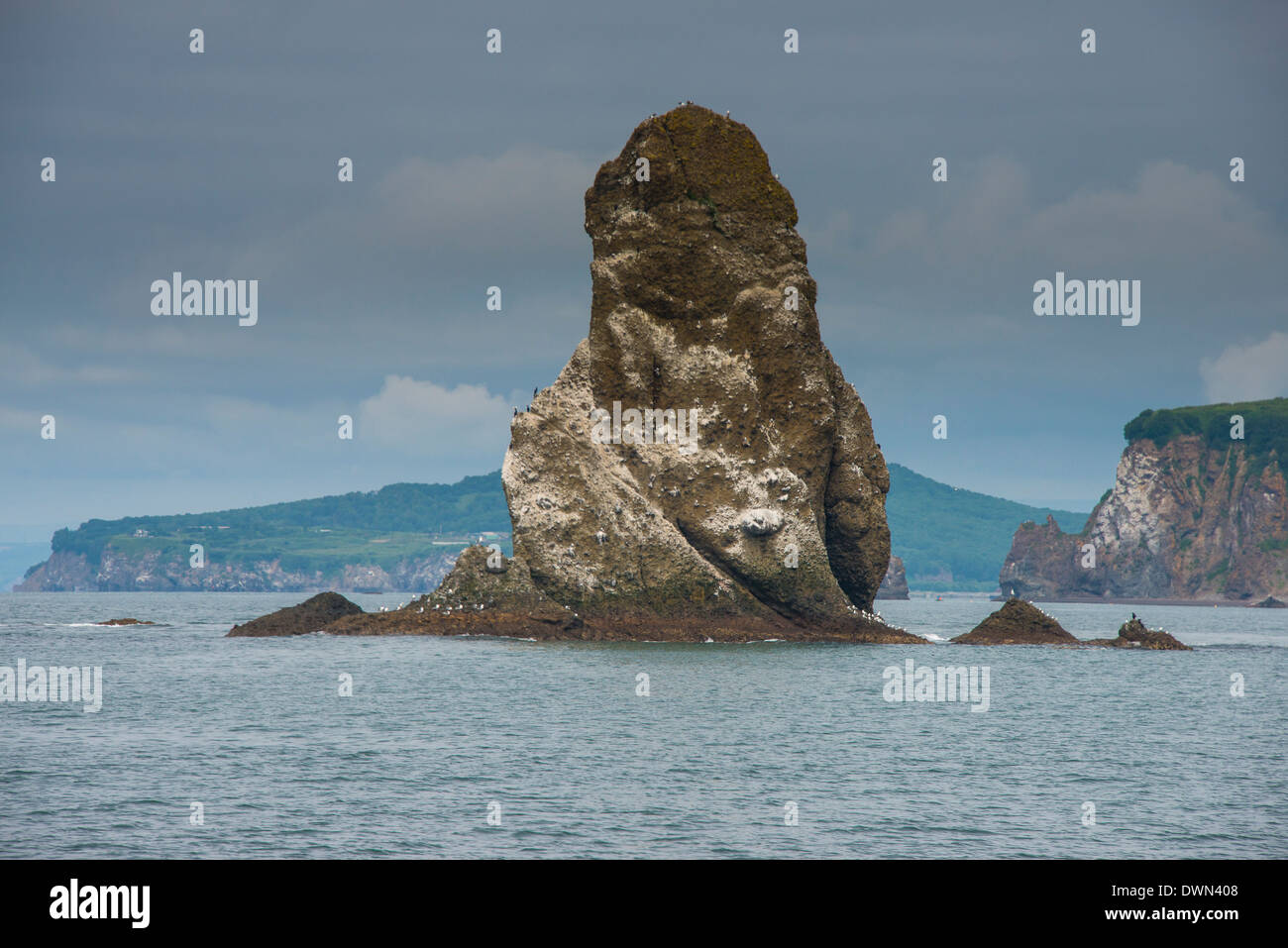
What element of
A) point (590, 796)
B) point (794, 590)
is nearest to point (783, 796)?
point (590, 796)

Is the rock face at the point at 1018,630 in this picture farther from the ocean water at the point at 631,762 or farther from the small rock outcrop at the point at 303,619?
the small rock outcrop at the point at 303,619

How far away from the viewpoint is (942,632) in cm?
11900

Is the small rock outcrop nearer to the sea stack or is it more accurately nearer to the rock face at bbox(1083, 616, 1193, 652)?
the sea stack

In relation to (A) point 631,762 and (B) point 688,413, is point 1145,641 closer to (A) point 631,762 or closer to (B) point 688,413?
(B) point 688,413

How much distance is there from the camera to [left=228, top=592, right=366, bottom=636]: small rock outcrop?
9686 centimetres

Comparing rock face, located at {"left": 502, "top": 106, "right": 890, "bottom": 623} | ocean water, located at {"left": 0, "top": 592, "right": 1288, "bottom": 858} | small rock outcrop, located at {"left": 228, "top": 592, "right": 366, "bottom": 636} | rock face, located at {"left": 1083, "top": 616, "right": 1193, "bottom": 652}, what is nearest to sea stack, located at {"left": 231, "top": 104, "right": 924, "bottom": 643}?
rock face, located at {"left": 502, "top": 106, "right": 890, "bottom": 623}

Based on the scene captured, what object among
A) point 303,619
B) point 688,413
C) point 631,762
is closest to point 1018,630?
point 688,413

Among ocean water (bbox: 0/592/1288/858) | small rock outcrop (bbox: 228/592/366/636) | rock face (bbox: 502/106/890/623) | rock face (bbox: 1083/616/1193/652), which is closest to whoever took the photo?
ocean water (bbox: 0/592/1288/858)

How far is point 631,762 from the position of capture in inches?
1607

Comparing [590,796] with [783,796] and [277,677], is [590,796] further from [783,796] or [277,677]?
[277,677]

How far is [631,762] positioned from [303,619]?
6362 cm

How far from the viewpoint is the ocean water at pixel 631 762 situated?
1202 inches

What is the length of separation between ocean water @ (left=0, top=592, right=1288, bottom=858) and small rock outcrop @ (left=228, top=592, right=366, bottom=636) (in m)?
21.2
